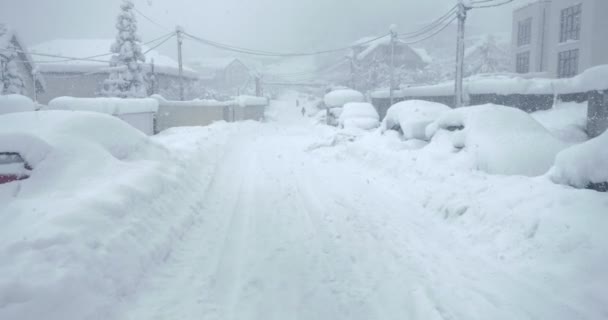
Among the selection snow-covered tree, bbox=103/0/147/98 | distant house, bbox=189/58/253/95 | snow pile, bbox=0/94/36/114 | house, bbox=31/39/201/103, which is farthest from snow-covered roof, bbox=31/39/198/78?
distant house, bbox=189/58/253/95

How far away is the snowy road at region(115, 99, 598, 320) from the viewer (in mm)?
4156

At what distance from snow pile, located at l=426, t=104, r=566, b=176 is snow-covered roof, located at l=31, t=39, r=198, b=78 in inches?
1328

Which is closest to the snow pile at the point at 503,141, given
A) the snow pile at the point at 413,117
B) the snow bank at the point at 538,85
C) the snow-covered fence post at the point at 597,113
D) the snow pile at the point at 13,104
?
the snow pile at the point at 413,117

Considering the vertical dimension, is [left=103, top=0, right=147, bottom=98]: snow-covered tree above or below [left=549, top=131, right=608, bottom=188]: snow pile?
above

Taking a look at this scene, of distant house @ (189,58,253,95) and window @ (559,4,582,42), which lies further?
distant house @ (189,58,253,95)

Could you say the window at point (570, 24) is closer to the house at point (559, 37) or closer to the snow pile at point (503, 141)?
the house at point (559, 37)

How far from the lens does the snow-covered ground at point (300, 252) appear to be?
4027 mm

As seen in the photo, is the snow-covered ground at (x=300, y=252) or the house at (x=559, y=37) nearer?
the snow-covered ground at (x=300, y=252)

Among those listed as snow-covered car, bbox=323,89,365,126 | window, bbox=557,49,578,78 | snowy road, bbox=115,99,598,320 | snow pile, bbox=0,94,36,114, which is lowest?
snowy road, bbox=115,99,598,320

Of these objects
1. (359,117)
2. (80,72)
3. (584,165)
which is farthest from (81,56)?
(584,165)

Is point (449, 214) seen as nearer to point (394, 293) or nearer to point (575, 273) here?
point (575, 273)

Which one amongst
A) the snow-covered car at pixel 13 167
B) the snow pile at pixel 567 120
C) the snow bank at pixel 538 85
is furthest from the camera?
the snow pile at pixel 567 120

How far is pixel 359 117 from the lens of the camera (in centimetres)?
2305

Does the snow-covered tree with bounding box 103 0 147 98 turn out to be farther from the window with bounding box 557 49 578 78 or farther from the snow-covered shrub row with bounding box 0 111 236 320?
the window with bounding box 557 49 578 78
